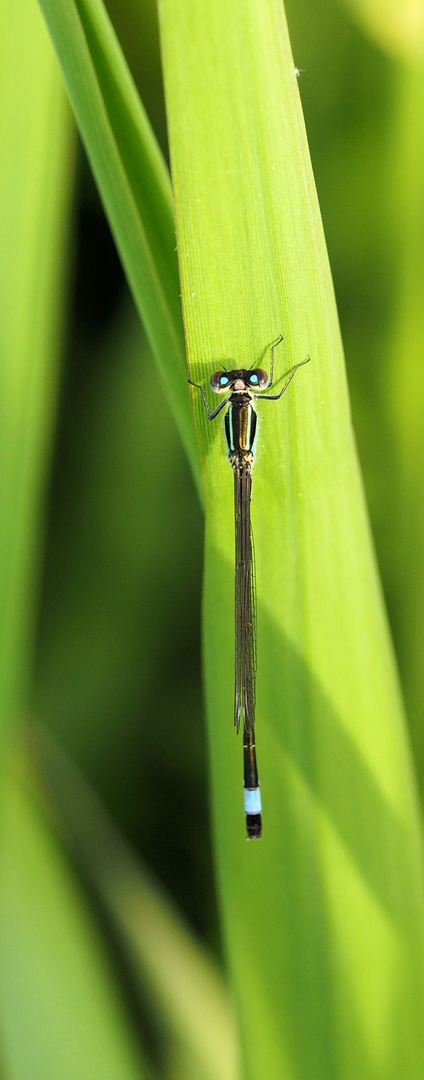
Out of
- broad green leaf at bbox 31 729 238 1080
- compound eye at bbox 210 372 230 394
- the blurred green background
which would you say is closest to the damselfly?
compound eye at bbox 210 372 230 394

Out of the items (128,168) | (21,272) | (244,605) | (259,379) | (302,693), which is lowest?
(302,693)

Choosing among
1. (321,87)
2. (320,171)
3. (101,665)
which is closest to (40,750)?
(101,665)

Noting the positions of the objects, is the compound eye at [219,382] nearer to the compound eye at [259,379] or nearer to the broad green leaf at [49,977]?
the compound eye at [259,379]

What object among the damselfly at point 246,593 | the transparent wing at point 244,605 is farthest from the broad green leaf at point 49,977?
the transparent wing at point 244,605

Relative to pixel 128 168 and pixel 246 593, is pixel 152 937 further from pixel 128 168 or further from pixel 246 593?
pixel 128 168

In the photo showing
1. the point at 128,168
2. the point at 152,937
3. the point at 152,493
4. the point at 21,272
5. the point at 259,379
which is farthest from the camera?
the point at 152,493

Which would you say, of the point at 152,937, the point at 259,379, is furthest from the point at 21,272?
the point at 152,937
